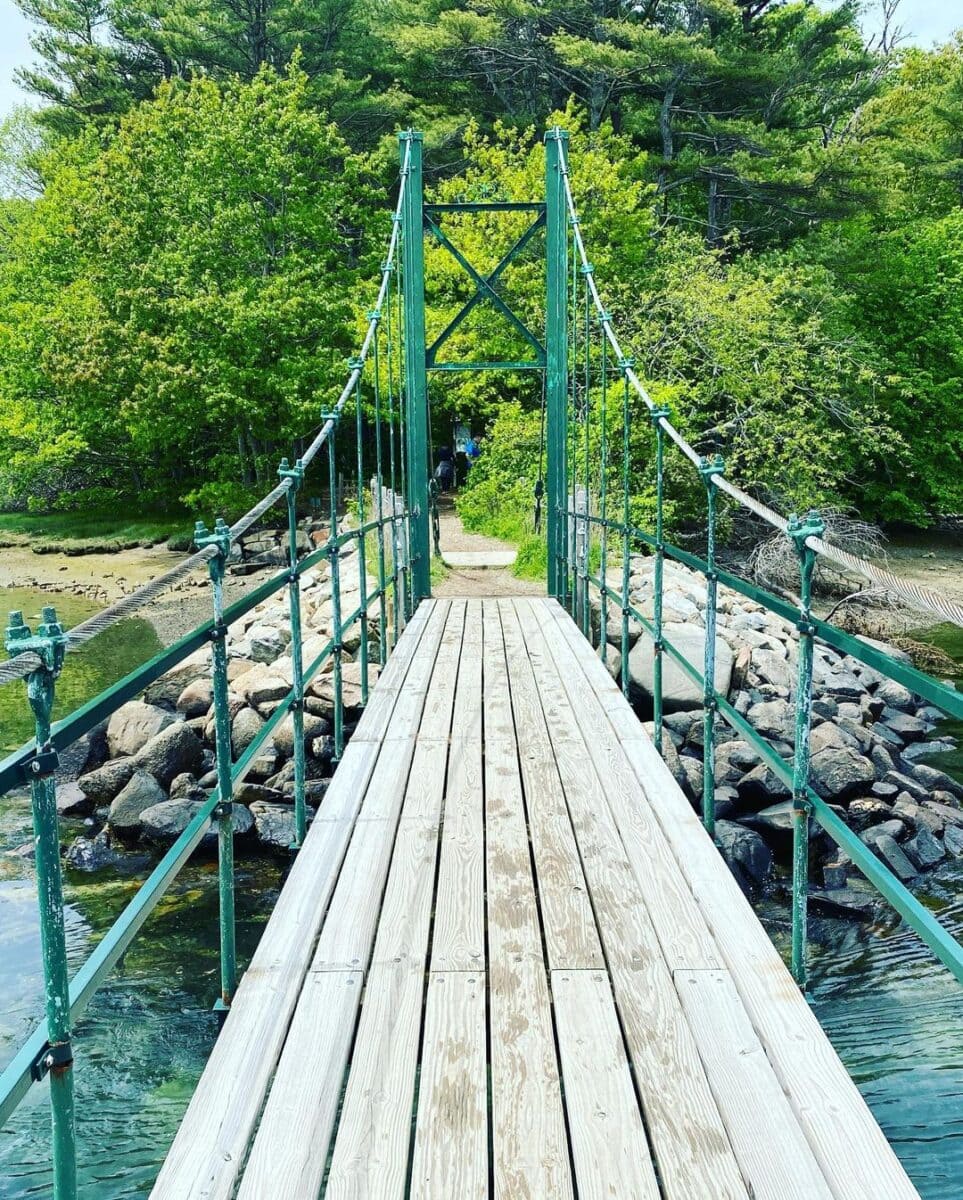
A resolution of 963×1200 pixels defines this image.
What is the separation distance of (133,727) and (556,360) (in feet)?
13.8

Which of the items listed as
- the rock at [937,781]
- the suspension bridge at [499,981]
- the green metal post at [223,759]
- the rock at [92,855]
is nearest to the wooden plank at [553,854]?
the suspension bridge at [499,981]

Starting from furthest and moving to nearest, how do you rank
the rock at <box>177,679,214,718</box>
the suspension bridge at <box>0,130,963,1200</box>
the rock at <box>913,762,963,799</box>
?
the rock at <box>177,679,214,718</box> → the rock at <box>913,762,963,799</box> → the suspension bridge at <box>0,130,963,1200</box>

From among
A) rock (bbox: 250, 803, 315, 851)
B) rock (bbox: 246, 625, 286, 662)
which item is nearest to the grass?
rock (bbox: 246, 625, 286, 662)

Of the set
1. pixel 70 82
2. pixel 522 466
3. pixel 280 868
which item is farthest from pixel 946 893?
pixel 70 82

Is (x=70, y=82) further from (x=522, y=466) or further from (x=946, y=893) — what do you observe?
(x=946, y=893)

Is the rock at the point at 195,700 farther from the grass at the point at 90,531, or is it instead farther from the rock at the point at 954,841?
the grass at the point at 90,531

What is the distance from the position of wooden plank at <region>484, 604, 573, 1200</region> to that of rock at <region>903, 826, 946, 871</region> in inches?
162

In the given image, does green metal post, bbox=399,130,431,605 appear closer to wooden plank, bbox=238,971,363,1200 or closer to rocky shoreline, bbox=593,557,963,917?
rocky shoreline, bbox=593,557,963,917

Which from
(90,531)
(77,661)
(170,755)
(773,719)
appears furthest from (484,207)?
(90,531)

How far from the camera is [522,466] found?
14.6 meters

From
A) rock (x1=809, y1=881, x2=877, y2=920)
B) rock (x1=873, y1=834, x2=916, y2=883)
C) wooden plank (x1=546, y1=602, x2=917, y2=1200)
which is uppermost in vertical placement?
wooden plank (x1=546, y1=602, x2=917, y2=1200)

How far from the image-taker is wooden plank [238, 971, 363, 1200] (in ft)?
5.10

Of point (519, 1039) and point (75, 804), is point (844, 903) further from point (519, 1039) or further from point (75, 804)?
point (75, 804)

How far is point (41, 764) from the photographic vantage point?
126cm
